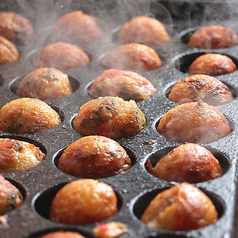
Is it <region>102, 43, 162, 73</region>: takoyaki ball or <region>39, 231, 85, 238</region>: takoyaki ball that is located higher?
<region>102, 43, 162, 73</region>: takoyaki ball

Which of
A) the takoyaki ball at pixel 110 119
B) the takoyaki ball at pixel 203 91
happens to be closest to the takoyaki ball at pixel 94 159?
the takoyaki ball at pixel 110 119

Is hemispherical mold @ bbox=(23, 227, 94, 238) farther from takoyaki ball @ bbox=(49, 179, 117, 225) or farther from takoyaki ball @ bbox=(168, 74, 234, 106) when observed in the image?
takoyaki ball @ bbox=(168, 74, 234, 106)

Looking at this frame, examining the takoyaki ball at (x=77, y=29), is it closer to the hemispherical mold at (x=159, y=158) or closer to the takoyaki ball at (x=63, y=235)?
the hemispherical mold at (x=159, y=158)

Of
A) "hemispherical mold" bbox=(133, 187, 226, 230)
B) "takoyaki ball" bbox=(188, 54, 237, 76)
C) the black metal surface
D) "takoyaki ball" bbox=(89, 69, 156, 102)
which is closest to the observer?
the black metal surface

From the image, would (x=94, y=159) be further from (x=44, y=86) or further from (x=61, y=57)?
(x=61, y=57)

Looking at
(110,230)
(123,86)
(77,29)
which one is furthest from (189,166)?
A: (77,29)

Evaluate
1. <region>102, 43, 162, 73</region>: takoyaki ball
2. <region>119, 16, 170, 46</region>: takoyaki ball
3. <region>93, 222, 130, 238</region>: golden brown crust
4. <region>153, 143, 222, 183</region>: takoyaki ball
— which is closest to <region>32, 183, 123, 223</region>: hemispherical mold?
<region>93, 222, 130, 238</region>: golden brown crust
